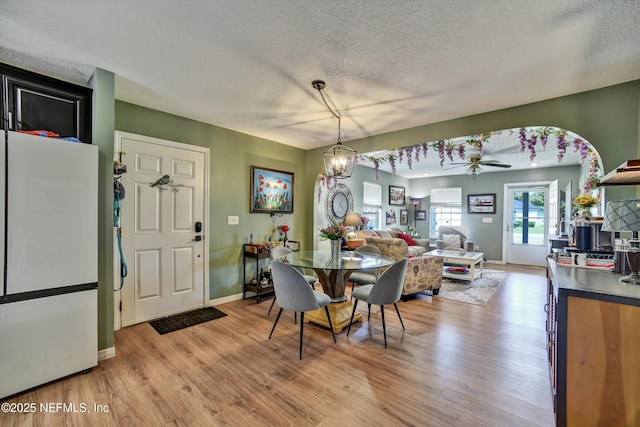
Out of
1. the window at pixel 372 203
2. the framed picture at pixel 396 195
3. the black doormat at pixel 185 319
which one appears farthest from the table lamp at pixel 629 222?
the framed picture at pixel 396 195

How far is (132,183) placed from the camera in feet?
9.92

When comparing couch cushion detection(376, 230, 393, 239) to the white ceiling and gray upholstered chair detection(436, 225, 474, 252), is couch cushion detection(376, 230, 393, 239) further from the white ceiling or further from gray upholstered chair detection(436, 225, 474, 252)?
the white ceiling

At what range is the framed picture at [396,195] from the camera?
25.6 ft

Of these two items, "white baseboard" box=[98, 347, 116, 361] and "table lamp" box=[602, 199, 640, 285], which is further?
"white baseboard" box=[98, 347, 116, 361]

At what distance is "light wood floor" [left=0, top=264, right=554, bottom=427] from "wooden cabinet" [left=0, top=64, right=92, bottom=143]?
6.86 ft

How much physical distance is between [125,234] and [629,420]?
13.5 feet

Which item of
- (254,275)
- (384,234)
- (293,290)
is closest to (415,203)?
A: (384,234)

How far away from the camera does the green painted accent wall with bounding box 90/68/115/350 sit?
232 centimetres

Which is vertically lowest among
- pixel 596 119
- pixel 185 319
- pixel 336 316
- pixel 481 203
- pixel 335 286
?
pixel 185 319

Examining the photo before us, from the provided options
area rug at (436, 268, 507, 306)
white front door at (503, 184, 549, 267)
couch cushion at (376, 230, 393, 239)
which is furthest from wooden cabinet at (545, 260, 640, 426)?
white front door at (503, 184, 549, 267)

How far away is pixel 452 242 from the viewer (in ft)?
21.5

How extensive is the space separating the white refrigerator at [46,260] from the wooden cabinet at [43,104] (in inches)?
21.3

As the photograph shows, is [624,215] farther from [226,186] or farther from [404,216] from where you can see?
[404,216]

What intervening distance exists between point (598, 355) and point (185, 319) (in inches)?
143
